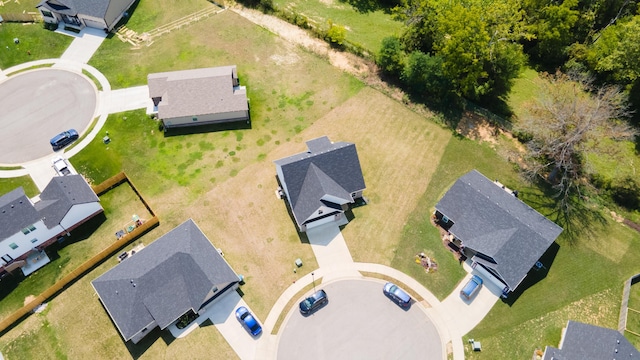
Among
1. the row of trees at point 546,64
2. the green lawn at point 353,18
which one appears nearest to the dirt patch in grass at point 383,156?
the row of trees at point 546,64

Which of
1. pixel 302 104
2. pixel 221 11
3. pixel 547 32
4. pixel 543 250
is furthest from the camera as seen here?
pixel 221 11

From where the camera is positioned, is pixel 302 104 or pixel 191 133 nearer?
pixel 191 133

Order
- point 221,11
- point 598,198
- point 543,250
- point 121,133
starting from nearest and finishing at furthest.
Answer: point 543,250 < point 598,198 < point 121,133 < point 221,11

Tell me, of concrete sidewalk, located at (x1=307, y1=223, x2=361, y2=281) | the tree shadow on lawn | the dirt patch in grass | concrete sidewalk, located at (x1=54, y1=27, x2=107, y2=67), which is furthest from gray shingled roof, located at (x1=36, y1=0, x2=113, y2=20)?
the tree shadow on lawn

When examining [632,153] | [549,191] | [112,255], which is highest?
[632,153]

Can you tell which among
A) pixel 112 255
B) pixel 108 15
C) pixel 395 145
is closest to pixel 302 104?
pixel 395 145

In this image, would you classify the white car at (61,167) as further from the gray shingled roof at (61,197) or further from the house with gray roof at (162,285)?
the house with gray roof at (162,285)

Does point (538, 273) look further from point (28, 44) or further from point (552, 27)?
point (28, 44)

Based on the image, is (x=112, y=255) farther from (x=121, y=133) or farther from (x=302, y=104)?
(x=302, y=104)
